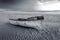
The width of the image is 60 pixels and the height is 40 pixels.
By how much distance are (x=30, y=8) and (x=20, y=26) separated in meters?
0.29

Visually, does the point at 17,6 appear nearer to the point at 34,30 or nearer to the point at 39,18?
the point at 39,18

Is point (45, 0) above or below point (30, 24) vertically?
above

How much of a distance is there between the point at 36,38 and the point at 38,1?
456 mm

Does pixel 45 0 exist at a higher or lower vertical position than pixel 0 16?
higher

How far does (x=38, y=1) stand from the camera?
89 centimetres

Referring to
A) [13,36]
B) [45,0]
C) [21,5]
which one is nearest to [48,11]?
[45,0]

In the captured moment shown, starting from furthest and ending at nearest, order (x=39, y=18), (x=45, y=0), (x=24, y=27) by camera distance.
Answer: (x=45, y=0)
(x=39, y=18)
(x=24, y=27)

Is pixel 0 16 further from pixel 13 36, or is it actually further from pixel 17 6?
pixel 13 36

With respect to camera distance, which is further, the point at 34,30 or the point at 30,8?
the point at 30,8

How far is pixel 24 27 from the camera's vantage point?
2.08 ft

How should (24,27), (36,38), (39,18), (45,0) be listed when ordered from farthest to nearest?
1. (45,0)
2. (39,18)
3. (24,27)
4. (36,38)

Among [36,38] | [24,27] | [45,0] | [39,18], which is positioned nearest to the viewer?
[36,38]

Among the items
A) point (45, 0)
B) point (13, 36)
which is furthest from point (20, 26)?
point (45, 0)

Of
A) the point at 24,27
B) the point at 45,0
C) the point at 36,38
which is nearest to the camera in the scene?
the point at 36,38
